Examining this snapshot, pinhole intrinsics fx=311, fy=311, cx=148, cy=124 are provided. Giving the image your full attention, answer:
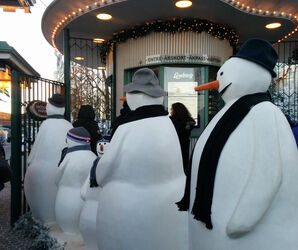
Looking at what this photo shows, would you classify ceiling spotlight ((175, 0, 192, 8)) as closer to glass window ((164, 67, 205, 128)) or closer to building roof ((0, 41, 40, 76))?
glass window ((164, 67, 205, 128))

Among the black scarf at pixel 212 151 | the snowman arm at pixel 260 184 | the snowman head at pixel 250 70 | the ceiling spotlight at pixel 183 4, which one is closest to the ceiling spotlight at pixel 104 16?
the ceiling spotlight at pixel 183 4

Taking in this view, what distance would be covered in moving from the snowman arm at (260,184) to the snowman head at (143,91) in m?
1.20

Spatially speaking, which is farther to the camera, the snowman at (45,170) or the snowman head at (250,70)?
the snowman at (45,170)

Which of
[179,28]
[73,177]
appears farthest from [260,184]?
[179,28]

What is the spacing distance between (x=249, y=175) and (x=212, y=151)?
0.81 feet

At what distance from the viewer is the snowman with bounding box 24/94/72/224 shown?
13.9 ft

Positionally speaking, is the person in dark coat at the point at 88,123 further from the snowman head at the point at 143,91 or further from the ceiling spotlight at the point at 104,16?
Result: the snowman head at the point at 143,91

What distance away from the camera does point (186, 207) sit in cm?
205

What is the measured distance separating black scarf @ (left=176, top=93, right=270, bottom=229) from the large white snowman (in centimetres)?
70

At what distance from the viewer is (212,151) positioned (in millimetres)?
1807

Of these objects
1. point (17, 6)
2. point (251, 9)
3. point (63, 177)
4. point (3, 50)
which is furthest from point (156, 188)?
point (17, 6)

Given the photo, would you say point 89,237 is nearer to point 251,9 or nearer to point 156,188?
point 156,188

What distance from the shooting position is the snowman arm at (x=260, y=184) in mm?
1634

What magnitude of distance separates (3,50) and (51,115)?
1.48m
